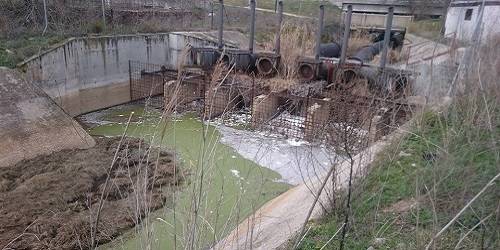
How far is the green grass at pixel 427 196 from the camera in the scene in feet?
11.9

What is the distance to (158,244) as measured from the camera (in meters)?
5.47

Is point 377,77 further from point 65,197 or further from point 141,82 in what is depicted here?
point 65,197

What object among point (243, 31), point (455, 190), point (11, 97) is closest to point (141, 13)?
point (243, 31)

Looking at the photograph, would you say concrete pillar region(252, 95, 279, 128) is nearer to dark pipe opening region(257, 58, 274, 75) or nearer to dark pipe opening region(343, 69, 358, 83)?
dark pipe opening region(257, 58, 274, 75)

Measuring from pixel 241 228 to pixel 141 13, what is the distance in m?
15.4

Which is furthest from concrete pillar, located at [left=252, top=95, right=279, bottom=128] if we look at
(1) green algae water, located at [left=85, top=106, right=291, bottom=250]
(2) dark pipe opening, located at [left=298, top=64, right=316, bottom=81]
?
(2) dark pipe opening, located at [left=298, top=64, right=316, bottom=81]

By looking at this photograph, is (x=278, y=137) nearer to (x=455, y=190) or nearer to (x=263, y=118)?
(x=263, y=118)

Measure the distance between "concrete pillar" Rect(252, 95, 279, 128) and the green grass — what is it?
18.0ft

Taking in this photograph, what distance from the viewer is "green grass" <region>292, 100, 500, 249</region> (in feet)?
11.9

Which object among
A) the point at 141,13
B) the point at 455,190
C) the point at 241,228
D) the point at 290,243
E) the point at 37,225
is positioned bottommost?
the point at 37,225

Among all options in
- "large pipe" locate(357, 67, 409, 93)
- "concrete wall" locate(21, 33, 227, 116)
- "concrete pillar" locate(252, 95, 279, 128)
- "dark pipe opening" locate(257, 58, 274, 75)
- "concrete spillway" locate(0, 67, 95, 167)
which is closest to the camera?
"concrete spillway" locate(0, 67, 95, 167)

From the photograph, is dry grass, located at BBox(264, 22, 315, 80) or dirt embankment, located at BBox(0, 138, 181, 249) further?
dry grass, located at BBox(264, 22, 315, 80)

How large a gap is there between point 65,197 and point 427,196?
619 centimetres

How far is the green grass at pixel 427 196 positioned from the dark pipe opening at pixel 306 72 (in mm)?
7546
